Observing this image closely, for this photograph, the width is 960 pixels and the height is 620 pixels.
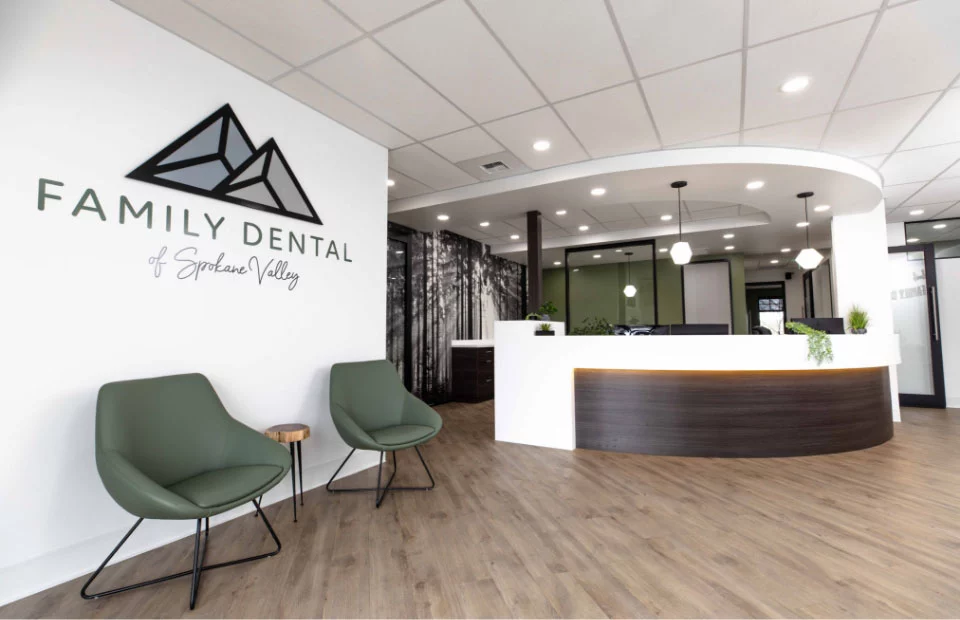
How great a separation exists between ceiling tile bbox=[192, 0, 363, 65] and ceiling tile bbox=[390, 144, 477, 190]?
1.61 meters

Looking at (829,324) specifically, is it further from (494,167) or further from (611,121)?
(494,167)

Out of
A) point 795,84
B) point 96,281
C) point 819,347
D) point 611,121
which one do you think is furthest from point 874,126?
point 96,281

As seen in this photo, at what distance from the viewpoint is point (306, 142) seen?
384cm

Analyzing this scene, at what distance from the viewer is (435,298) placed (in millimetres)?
7910

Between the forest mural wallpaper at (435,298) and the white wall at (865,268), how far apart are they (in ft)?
19.5

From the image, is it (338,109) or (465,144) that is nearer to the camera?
(338,109)

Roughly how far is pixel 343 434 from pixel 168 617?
1.44m

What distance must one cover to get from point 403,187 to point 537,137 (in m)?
2.09

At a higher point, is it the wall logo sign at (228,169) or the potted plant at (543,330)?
the wall logo sign at (228,169)

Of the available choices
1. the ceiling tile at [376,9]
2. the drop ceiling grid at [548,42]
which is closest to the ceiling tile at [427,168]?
the drop ceiling grid at [548,42]

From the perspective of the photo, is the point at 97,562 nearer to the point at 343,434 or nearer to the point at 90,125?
the point at 343,434

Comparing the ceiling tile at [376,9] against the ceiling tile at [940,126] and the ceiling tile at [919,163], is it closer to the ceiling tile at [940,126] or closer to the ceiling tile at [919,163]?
the ceiling tile at [940,126]

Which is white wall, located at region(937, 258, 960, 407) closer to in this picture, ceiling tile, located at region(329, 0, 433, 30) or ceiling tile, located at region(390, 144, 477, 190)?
ceiling tile, located at region(390, 144, 477, 190)

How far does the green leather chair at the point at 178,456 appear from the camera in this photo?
2102mm
